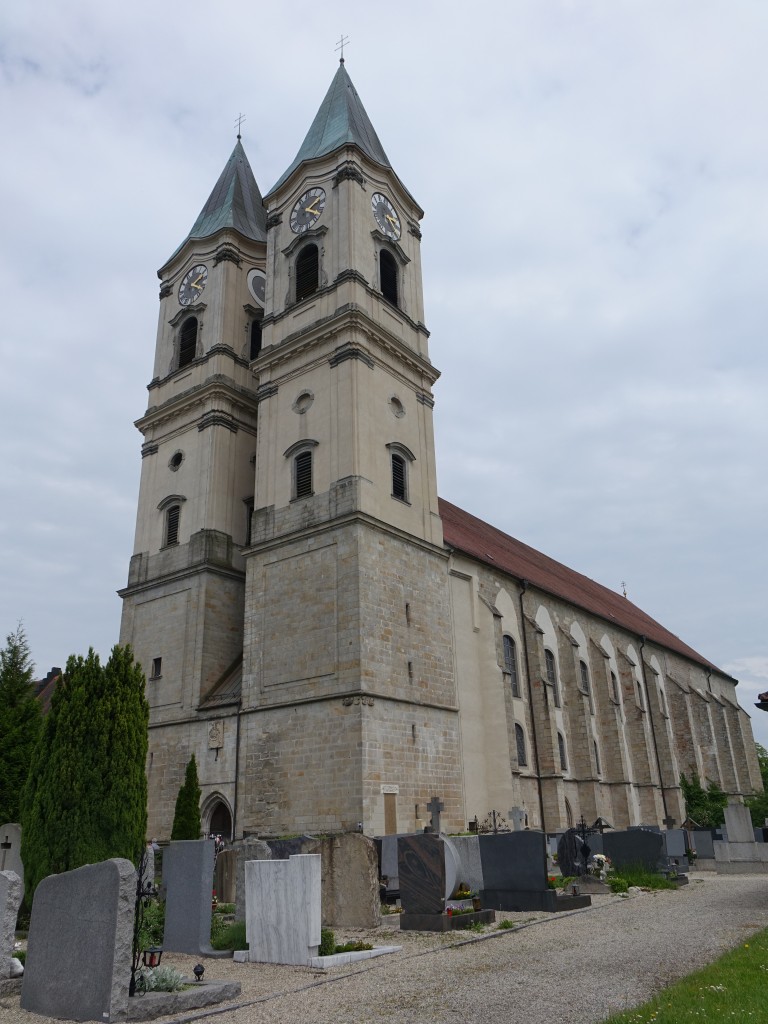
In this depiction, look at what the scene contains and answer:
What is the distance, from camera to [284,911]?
10477mm

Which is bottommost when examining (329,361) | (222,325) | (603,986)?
(603,986)

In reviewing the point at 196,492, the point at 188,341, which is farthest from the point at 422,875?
the point at 188,341

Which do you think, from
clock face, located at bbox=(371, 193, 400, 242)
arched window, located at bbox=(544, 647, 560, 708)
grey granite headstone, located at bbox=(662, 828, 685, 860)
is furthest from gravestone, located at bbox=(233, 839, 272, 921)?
clock face, located at bbox=(371, 193, 400, 242)

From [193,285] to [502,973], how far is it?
3050cm

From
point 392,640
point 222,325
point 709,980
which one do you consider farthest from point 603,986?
point 222,325

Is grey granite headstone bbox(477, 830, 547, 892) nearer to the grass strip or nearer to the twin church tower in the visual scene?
the twin church tower

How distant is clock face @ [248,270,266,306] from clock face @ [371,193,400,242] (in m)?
6.21

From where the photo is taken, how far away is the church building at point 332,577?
22.8 metres

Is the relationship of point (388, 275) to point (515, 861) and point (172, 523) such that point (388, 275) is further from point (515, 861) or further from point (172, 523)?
point (515, 861)

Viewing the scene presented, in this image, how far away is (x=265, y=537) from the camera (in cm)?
2634

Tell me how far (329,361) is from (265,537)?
6.24m

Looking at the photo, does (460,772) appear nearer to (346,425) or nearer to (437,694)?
(437,694)

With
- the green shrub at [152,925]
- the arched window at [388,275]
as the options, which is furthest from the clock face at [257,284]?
the green shrub at [152,925]

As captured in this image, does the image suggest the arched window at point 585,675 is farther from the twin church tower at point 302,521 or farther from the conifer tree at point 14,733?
the conifer tree at point 14,733
